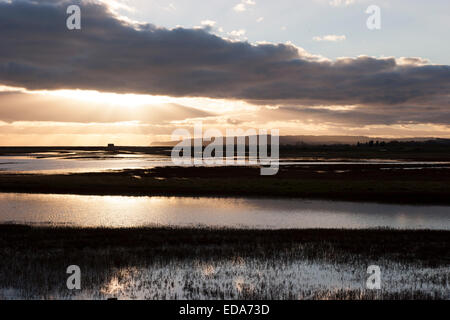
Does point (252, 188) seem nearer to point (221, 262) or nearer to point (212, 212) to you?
point (212, 212)

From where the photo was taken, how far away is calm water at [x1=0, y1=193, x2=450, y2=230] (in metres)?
27.5

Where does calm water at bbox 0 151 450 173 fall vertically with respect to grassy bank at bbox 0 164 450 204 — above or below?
above

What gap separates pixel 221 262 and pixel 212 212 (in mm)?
14901

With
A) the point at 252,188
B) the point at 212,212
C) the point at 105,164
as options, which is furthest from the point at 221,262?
the point at 105,164

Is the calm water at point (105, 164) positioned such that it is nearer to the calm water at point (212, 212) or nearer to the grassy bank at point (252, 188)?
the grassy bank at point (252, 188)

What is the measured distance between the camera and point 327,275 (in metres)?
15.5

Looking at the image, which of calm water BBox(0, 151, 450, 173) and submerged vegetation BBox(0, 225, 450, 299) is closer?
submerged vegetation BBox(0, 225, 450, 299)

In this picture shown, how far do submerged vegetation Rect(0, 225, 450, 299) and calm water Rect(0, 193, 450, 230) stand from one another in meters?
3.45

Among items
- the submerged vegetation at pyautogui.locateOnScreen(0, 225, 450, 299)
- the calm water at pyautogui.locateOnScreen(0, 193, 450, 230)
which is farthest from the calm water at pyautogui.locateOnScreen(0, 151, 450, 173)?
the submerged vegetation at pyautogui.locateOnScreen(0, 225, 450, 299)

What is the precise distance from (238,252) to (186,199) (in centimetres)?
2144

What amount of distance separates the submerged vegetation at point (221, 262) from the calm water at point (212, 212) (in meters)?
3.45

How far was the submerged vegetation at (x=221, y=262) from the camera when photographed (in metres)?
13.4

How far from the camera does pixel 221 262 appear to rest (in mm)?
17188

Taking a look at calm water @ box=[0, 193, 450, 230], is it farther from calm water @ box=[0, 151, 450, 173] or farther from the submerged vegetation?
calm water @ box=[0, 151, 450, 173]
